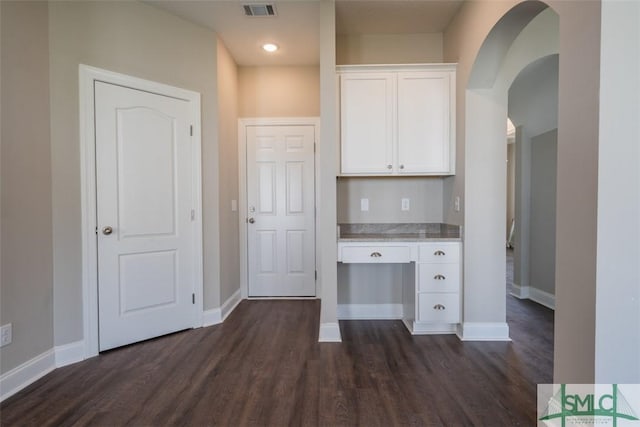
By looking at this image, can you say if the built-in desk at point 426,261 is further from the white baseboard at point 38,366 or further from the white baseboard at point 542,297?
the white baseboard at point 38,366

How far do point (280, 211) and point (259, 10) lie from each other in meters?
2.02

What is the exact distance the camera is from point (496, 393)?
1.81 meters

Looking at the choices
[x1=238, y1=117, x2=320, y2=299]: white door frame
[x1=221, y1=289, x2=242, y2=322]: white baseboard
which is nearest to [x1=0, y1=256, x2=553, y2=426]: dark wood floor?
[x1=221, y1=289, x2=242, y2=322]: white baseboard

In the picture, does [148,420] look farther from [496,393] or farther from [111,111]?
[111,111]

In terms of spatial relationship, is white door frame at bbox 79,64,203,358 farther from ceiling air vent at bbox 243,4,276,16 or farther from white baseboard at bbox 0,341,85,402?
ceiling air vent at bbox 243,4,276,16

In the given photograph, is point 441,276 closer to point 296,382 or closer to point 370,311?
point 370,311

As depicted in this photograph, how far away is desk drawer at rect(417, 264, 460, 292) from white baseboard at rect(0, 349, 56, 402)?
9.07 feet

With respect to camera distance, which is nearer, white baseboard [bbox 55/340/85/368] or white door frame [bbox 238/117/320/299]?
white baseboard [bbox 55/340/85/368]

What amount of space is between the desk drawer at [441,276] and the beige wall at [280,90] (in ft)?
7.18

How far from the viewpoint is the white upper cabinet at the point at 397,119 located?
2.65 metres

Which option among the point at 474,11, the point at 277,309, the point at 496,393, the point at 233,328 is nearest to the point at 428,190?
the point at 474,11

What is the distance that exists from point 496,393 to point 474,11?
2659 mm

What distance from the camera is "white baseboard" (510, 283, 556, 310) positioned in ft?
10.9

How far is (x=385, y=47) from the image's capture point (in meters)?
2.97
